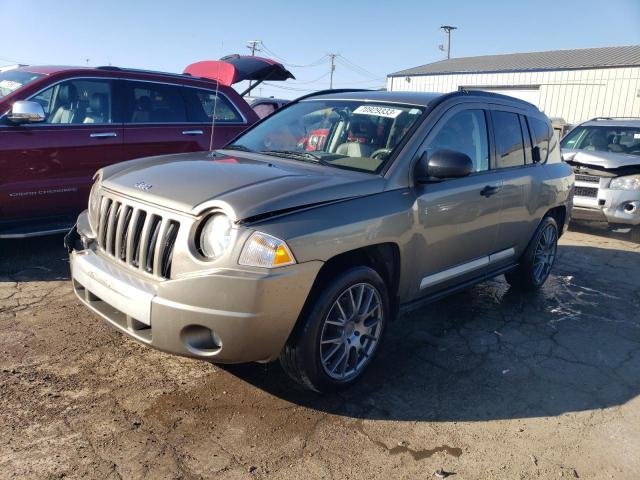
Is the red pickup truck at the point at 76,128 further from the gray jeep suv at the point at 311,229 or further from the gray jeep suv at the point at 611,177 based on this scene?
the gray jeep suv at the point at 611,177

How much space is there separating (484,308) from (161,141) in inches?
154

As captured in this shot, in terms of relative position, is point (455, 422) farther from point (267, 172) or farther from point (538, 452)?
point (267, 172)

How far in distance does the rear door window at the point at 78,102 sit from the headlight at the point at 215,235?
11.6 feet

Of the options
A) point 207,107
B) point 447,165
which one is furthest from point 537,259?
point 207,107

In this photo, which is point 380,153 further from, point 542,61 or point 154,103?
point 542,61

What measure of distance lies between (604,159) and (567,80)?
20880 mm

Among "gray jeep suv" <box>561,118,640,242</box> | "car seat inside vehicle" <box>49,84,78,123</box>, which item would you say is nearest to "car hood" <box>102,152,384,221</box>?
"car seat inside vehicle" <box>49,84,78,123</box>

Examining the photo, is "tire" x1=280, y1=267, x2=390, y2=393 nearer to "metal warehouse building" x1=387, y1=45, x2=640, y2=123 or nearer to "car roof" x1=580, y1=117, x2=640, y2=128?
"car roof" x1=580, y1=117, x2=640, y2=128

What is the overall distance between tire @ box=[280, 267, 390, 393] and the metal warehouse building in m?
23.3

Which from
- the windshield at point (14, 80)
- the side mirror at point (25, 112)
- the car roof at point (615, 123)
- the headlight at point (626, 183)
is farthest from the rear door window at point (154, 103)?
the car roof at point (615, 123)

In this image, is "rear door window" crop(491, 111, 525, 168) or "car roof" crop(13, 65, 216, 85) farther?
"car roof" crop(13, 65, 216, 85)

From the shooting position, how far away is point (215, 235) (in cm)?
283

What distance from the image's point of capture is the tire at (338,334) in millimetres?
2988

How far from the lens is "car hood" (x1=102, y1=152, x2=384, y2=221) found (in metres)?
2.86
